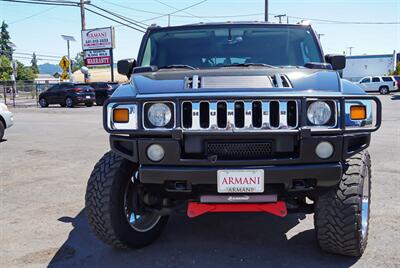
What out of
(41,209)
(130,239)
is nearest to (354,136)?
(130,239)

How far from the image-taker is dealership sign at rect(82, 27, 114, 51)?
109 ft

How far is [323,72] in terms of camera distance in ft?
11.6

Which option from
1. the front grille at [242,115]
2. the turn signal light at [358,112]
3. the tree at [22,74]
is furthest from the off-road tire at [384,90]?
the tree at [22,74]

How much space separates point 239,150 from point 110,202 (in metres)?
1.13

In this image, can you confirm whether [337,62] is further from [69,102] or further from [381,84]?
[381,84]

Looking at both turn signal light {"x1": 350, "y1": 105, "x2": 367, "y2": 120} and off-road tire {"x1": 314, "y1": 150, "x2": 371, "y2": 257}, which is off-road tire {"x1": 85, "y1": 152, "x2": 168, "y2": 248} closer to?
off-road tire {"x1": 314, "y1": 150, "x2": 371, "y2": 257}

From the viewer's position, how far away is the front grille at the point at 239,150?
9.86 ft

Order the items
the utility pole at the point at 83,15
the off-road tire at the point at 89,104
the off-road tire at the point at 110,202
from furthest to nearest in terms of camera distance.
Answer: the utility pole at the point at 83,15 < the off-road tire at the point at 89,104 < the off-road tire at the point at 110,202

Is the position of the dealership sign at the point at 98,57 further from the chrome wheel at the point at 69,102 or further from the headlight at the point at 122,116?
the headlight at the point at 122,116

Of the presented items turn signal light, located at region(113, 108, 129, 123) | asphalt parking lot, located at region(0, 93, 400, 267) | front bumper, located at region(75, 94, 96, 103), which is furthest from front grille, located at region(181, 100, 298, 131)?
front bumper, located at region(75, 94, 96, 103)

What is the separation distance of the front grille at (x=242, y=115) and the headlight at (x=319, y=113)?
126 mm

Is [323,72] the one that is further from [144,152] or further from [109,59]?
[109,59]

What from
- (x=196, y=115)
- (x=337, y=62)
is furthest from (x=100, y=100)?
(x=196, y=115)

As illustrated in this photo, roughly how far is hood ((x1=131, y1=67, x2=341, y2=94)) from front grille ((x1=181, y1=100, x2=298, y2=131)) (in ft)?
0.41
